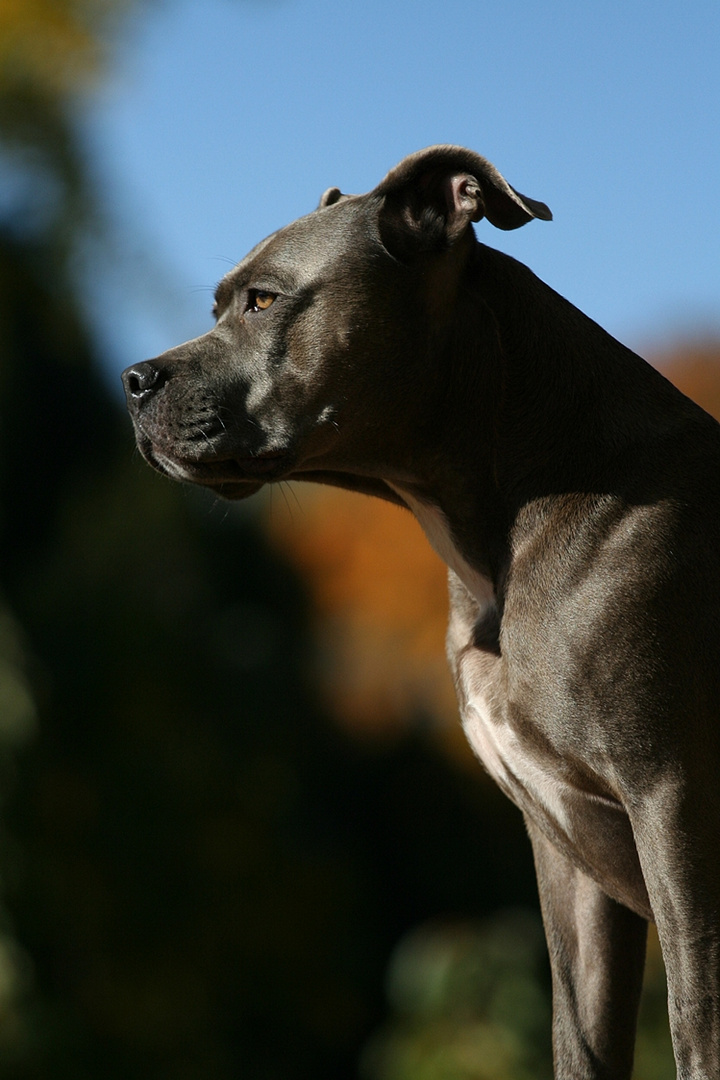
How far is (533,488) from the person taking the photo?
2523 millimetres

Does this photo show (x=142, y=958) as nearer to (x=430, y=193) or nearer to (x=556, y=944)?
(x=556, y=944)

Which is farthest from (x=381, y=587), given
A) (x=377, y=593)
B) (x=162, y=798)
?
(x=162, y=798)

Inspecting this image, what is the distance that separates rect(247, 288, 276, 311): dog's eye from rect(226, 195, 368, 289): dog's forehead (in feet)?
0.08

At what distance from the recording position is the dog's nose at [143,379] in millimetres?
2787

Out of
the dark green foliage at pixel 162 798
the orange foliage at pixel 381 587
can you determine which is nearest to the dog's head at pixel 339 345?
the dark green foliage at pixel 162 798

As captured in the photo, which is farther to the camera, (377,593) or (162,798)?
(377,593)

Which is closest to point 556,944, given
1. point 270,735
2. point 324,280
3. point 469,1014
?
point 324,280

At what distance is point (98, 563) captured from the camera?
31.5 ft

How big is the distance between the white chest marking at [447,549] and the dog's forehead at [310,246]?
559mm

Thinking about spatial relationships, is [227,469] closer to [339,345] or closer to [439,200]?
[339,345]

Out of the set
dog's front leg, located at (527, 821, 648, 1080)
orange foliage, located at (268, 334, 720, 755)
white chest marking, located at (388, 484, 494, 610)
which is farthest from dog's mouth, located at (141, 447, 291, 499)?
orange foliage, located at (268, 334, 720, 755)

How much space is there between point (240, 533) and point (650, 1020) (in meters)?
5.77

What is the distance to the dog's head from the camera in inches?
104

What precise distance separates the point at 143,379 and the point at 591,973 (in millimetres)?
1819
